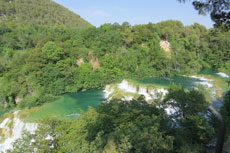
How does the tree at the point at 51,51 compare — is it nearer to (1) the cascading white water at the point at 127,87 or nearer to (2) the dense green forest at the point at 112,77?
(2) the dense green forest at the point at 112,77

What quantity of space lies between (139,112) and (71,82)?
18165 mm

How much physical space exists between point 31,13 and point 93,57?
1799 inches

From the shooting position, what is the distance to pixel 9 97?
773 inches

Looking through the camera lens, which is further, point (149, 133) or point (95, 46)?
point (95, 46)

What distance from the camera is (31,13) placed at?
188ft

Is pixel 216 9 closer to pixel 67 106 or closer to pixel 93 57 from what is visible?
pixel 67 106

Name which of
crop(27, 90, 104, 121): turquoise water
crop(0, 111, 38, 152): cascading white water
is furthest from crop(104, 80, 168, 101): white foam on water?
crop(0, 111, 38, 152): cascading white water

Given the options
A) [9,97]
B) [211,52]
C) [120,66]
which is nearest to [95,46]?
[120,66]

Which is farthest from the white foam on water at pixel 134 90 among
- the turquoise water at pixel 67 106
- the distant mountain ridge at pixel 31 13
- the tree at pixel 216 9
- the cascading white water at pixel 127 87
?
the distant mountain ridge at pixel 31 13

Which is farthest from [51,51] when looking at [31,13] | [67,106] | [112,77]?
[31,13]

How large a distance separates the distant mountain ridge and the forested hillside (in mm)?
14967

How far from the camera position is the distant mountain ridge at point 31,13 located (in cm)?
5141

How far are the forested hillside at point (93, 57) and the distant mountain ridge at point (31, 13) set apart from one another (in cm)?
1497

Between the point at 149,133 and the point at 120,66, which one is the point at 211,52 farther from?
the point at 149,133
